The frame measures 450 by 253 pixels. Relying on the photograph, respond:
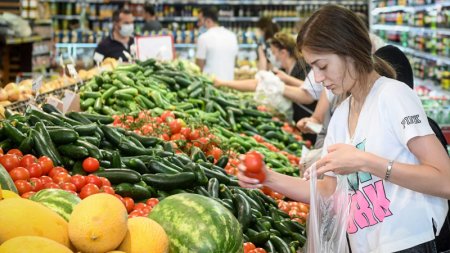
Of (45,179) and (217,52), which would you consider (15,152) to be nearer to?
(45,179)

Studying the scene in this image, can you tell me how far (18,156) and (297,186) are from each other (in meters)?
1.20

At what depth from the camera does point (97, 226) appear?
1749 millimetres

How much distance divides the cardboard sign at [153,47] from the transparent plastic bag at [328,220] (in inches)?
218

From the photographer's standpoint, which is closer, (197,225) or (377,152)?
(197,225)

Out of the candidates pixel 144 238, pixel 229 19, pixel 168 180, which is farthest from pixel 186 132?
pixel 229 19

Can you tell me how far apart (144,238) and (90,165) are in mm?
1437

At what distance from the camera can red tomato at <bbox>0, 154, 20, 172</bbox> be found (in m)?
2.96

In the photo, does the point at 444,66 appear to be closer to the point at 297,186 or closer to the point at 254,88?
the point at 254,88

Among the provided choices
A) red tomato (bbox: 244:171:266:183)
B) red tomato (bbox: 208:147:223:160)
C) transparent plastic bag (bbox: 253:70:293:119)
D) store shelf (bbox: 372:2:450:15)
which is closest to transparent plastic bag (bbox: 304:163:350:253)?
red tomato (bbox: 244:171:266:183)

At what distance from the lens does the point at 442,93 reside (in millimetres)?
11945

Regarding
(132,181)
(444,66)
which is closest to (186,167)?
(132,181)

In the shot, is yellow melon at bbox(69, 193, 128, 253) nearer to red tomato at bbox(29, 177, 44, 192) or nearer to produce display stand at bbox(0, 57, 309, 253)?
produce display stand at bbox(0, 57, 309, 253)

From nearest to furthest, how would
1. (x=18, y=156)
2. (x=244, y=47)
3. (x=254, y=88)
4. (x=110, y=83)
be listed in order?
(x=18, y=156)
(x=110, y=83)
(x=254, y=88)
(x=244, y=47)

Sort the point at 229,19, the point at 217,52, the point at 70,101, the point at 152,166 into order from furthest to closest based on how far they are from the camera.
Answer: the point at 229,19 → the point at 217,52 → the point at 70,101 → the point at 152,166
